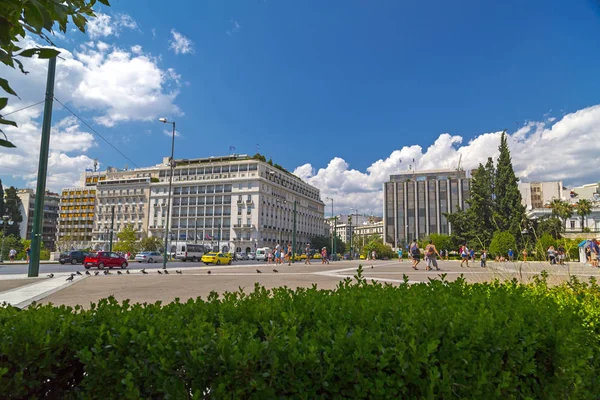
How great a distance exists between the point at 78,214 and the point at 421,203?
369ft

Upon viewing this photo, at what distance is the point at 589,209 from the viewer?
7606 centimetres

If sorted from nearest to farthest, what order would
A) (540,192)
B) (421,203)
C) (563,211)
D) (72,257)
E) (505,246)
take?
1. (505,246)
2. (72,257)
3. (563,211)
4. (540,192)
5. (421,203)

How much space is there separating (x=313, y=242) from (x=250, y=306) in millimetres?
111500

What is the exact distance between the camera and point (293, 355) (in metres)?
1.94

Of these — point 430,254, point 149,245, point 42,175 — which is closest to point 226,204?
point 149,245

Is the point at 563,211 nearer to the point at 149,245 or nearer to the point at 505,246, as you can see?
the point at 505,246

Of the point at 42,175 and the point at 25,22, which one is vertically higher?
the point at 42,175

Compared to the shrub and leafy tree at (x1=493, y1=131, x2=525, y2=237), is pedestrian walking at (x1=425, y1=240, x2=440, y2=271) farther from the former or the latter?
leafy tree at (x1=493, y1=131, x2=525, y2=237)

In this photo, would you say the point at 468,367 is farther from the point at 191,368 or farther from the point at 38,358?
the point at 38,358

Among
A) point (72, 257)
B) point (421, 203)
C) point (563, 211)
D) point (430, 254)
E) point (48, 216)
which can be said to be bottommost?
point (72, 257)

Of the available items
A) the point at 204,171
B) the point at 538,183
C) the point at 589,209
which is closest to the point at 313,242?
the point at 204,171

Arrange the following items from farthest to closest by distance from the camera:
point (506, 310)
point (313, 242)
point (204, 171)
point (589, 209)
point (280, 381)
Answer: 1. point (313, 242)
2. point (204, 171)
3. point (589, 209)
4. point (506, 310)
5. point (280, 381)

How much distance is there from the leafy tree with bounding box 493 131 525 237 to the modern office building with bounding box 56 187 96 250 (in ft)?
372

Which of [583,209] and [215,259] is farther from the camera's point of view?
[583,209]
